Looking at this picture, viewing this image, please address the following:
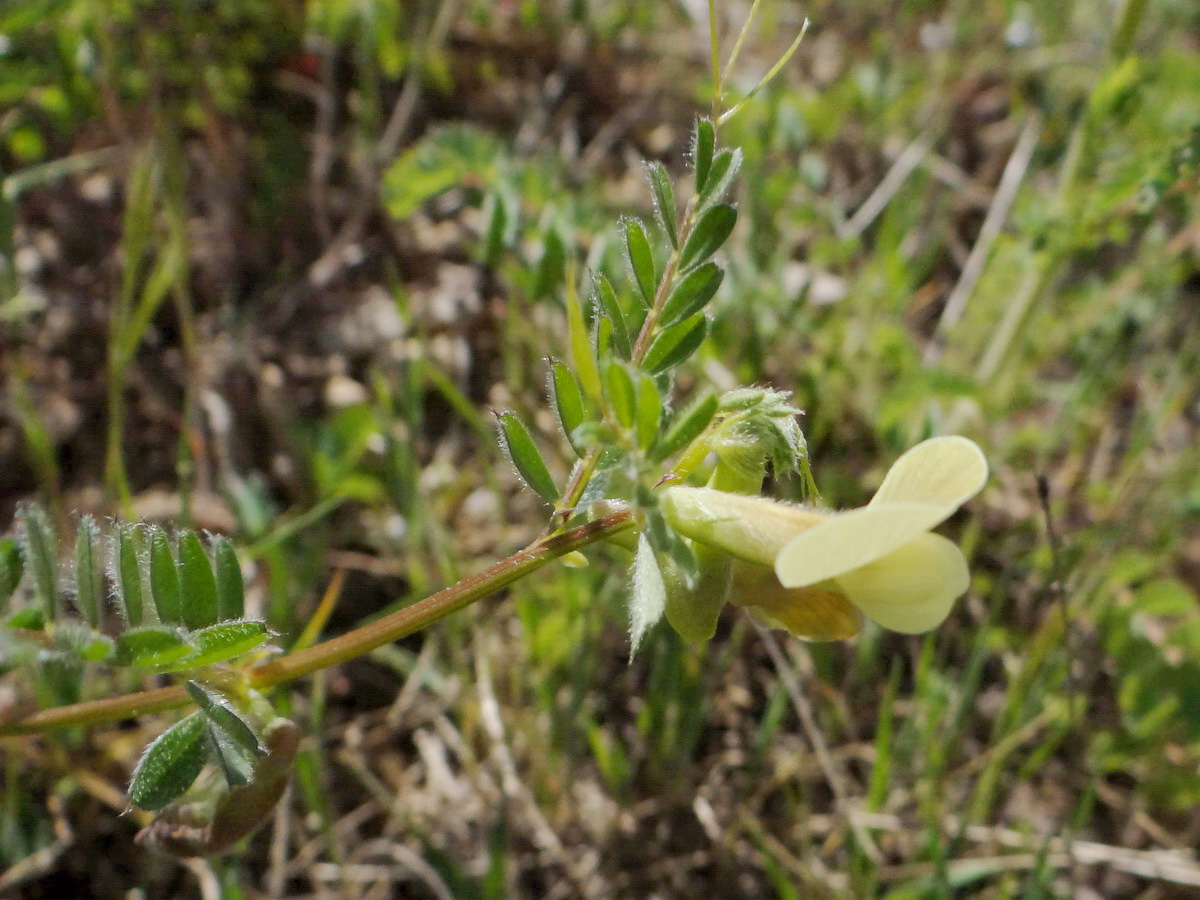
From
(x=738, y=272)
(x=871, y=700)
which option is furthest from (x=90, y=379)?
(x=871, y=700)

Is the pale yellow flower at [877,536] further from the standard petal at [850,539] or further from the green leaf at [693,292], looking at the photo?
the green leaf at [693,292]

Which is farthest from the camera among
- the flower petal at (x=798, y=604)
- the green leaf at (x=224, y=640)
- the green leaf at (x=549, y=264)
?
the green leaf at (x=549, y=264)

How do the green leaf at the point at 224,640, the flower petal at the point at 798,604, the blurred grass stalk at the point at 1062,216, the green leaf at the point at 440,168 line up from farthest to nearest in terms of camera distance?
the green leaf at the point at 440,168 → the blurred grass stalk at the point at 1062,216 → the flower petal at the point at 798,604 → the green leaf at the point at 224,640

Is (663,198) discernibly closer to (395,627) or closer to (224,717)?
(395,627)

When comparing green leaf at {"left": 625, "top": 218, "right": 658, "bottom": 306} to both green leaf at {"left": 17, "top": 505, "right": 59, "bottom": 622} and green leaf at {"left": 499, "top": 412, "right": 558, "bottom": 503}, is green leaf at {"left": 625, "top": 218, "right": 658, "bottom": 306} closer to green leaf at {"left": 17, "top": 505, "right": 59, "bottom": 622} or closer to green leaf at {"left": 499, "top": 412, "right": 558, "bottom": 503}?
green leaf at {"left": 499, "top": 412, "right": 558, "bottom": 503}

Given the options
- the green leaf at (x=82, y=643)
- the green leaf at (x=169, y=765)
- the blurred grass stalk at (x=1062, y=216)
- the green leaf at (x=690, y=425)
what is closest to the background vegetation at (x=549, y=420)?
the blurred grass stalk at (x=1062, y=216)

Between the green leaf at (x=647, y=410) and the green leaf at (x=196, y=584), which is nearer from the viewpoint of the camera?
the green leaf at (x=647, y=410)
